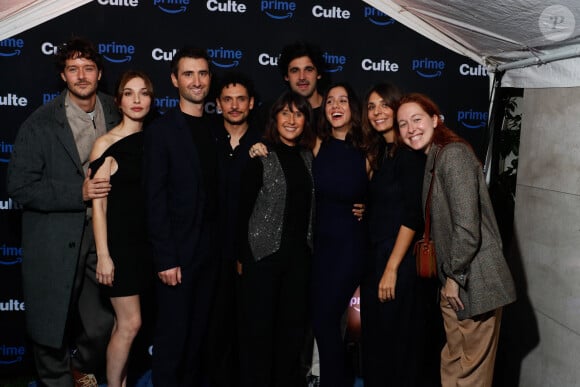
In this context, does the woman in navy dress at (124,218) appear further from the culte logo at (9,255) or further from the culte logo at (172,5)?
the culte logo at (9,255)

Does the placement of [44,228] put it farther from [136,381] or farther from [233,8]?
[233,8]

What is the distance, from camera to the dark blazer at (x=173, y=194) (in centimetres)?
274

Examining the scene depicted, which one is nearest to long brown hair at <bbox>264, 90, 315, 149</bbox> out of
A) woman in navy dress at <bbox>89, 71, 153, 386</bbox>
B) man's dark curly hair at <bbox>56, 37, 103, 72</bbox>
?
woman in navy dress at <bbox>89, 71, 153, 386</bbox>

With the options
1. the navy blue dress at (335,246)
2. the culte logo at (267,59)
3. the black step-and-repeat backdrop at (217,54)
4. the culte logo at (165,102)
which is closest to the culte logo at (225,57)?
the black step-and-repeat backdrop at (217,54)

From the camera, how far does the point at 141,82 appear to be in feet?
9.52

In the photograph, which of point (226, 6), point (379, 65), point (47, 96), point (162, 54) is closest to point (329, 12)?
point (379, 65)

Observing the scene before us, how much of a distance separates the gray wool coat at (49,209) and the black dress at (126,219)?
0.88 ft

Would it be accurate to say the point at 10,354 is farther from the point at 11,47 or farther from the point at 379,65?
the point at 379,65

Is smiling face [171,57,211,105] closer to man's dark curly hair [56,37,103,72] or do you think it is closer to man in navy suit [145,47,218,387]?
man in navy suit [145,47,218,387]

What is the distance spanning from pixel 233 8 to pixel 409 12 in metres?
1.11

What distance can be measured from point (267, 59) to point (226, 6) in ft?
1.37

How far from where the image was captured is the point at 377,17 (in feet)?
12.3

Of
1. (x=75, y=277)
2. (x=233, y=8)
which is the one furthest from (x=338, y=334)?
(x=233, y=8)

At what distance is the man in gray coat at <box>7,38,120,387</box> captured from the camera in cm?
297
